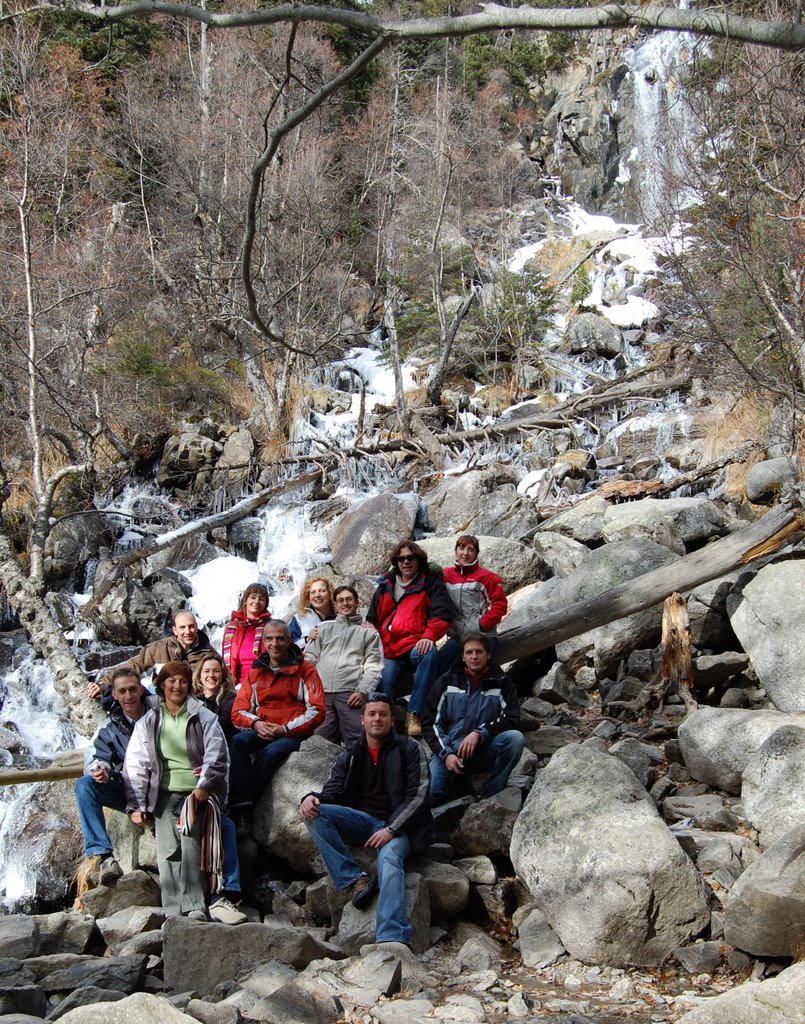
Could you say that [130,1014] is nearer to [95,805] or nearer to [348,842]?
[348,842]

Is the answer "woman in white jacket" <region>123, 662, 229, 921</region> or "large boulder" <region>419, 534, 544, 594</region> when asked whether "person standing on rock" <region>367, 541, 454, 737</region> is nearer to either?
"woman in white jacket" <region>123, 662, 229, 921</region>

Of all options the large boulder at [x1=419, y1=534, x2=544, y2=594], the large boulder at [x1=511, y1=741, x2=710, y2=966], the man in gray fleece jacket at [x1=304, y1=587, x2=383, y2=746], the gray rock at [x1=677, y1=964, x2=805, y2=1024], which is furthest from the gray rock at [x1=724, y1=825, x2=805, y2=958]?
the large boulder at [x1=419, y1=534, x2=544, y2=594]

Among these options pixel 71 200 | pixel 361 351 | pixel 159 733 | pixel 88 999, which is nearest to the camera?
pixel 88 999

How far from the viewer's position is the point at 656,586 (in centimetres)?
770

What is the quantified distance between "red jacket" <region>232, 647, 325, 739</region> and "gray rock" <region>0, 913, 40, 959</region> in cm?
166

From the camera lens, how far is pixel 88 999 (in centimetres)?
404

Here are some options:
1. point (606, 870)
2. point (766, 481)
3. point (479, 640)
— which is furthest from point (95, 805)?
point (766, 481)

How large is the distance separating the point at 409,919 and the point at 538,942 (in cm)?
67

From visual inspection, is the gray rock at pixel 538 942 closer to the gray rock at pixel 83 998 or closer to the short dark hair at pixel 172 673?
the gray rock at pixel 83 998

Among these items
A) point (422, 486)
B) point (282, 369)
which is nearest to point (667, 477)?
point (422, 486)

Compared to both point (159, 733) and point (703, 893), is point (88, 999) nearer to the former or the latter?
point (159, 733)

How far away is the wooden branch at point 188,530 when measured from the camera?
41.0ft

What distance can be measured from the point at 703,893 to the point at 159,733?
10.3 feet

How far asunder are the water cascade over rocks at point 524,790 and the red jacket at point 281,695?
0.24m
